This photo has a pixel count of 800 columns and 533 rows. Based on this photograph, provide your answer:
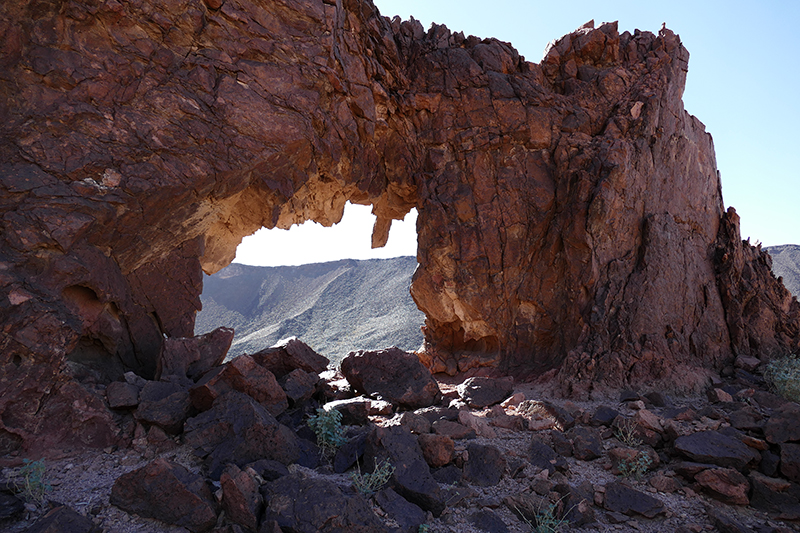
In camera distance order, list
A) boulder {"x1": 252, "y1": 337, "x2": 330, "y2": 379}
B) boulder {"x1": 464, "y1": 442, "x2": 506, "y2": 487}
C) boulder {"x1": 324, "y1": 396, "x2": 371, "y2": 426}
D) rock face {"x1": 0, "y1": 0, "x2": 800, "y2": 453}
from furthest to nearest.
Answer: boulder {"x1": 252, "y1": 337, "x2": 330, "y2": 379} < boulder {"x1": 324, "y1": 396, "x2": 371, "y2": 426} < rock face {"x1": 0, "y1": 0, "x2": 800, "y2": 453} < boulder {"x1": 464, "y1": 442, "x2": 506, "y2": 487}

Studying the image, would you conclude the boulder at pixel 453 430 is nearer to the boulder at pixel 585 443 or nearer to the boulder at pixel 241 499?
the boulder at pixel 585 443

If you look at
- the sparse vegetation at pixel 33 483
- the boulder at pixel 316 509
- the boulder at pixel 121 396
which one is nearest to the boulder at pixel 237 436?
the boulder at pixel 316 509

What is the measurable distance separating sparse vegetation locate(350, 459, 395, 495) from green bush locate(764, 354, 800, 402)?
20.6ft

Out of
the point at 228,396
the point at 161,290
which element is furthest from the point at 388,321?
the point at 228,396

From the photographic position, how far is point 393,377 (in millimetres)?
6762

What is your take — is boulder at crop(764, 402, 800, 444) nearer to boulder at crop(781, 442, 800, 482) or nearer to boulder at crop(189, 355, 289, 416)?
boulder at crop(781, 442, 800, 482)

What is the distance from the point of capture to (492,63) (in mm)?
9836

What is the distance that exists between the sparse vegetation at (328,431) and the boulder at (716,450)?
3.61 meters

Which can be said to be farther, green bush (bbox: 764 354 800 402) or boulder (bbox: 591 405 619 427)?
green bush (bbox: 764 354 800 402)

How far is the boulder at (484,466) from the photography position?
14.5ft

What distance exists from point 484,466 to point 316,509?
1.95 meters

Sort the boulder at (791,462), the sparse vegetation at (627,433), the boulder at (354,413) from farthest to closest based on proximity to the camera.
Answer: the boulder at (354,413)
the sparse vegetation at (627,433)
the boulder at (791,462)

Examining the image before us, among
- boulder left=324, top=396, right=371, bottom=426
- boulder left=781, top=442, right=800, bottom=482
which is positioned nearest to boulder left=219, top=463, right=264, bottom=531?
boulder left=324, top=396, right=371, bottom=426

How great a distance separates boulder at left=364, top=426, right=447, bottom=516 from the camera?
3859 mm
